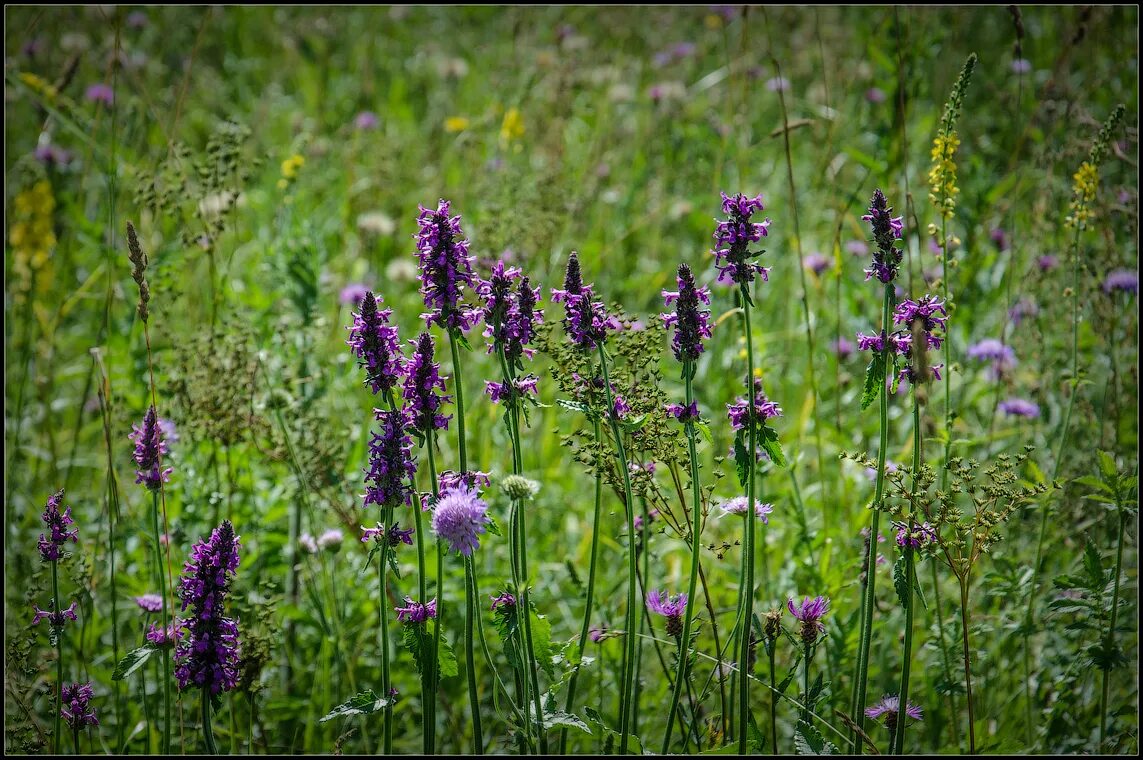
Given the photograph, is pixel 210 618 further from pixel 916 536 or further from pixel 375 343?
pixel 916 536

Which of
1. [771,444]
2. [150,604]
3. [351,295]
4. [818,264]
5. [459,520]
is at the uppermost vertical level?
[818,264]

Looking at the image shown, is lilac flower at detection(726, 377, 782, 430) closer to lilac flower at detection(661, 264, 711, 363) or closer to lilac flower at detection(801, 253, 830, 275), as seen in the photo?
lilac flower at detection(661, 264, 711, 363)

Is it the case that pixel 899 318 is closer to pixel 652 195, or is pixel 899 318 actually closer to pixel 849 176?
pixel 652 195

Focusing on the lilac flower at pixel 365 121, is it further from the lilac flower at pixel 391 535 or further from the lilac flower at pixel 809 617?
the lilac flower at pixel 809 617

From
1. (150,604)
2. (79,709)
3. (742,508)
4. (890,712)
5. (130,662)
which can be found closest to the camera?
(130,662)

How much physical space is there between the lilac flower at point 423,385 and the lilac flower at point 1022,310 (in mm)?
2119

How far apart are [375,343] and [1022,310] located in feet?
7.77

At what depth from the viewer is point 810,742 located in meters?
1.66

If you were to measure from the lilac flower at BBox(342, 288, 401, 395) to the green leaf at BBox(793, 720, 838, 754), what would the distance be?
97cm

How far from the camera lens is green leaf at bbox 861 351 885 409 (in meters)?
1.56

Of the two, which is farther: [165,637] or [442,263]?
[165,637]

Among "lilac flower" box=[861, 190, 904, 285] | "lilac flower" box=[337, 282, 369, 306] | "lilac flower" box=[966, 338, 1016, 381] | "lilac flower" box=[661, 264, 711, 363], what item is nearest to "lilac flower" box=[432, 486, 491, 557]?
"lilac flower" box=[661, 264, 711, 363]

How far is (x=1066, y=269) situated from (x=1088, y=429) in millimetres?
541

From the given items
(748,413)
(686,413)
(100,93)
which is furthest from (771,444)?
(100,93)
